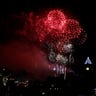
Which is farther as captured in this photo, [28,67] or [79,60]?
[79,60]

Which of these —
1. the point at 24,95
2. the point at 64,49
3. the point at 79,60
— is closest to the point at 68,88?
the point at 24,95

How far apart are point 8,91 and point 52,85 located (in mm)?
2694

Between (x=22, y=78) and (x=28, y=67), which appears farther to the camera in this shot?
(x=28, y=67)

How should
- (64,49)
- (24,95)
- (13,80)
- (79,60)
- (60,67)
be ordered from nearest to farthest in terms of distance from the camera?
(24,95)
(13,80)
(64,49)
(60,67)
(79,60)

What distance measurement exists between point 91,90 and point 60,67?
1505 cm

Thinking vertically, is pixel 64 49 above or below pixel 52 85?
above

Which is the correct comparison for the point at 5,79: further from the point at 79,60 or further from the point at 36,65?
the point at 79,60

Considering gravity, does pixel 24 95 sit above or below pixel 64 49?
below

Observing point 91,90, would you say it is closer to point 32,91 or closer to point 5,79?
point 32,91

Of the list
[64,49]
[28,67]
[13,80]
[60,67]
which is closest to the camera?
[13,80]

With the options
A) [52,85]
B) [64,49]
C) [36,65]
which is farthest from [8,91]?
[64,49]

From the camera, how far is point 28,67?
24.7m

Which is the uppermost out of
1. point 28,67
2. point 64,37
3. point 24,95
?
point 64,37

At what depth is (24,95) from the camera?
66.4 ft
